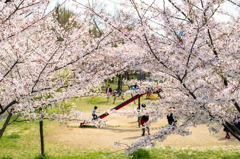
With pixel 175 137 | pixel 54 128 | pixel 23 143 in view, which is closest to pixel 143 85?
pixel 175 137

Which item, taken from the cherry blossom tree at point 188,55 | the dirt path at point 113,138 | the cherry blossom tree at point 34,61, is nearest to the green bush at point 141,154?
the dirt path at point 113,138

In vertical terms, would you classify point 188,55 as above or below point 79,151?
Result: above

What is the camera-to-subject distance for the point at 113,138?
824 cm

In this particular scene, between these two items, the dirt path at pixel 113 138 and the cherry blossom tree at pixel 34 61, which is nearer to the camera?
the cherry blossom tree at pixel 34 61

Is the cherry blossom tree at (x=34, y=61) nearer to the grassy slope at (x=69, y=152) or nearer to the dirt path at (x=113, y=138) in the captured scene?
the grassy slope at (x=69, y=152)

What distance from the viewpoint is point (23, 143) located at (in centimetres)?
766

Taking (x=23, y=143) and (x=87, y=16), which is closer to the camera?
(x=87, y=16)

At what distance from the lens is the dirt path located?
7.38 metres

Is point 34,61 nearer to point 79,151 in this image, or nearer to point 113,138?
point 79,151

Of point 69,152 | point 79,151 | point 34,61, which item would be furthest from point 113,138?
point 34,61

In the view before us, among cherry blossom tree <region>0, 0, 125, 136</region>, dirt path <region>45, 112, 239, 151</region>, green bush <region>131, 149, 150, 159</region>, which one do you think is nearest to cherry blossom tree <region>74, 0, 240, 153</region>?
cherry blossom tree <region>0, 0, 125, 136</region>

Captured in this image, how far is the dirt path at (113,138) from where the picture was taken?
7.38 meters

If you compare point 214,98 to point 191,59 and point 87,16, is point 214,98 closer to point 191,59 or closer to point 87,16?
point 191,59

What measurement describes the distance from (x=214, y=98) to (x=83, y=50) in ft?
8.19
